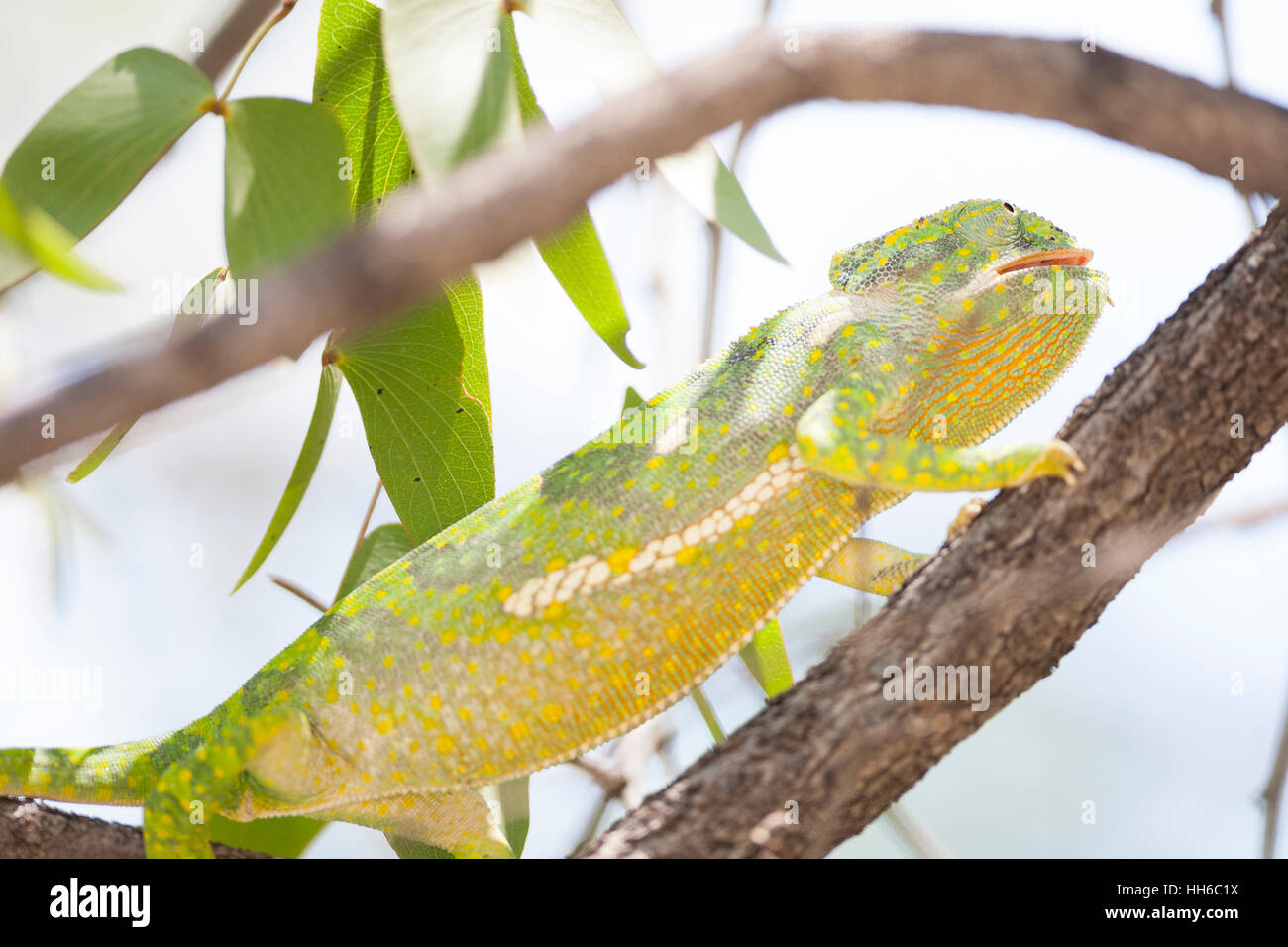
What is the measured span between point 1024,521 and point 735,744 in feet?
1.47

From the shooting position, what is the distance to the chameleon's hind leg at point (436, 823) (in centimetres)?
177

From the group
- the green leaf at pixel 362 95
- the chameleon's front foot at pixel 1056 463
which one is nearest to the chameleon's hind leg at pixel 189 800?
the green leaf at pixel 362 95

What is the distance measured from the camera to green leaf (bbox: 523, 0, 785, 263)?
112cm

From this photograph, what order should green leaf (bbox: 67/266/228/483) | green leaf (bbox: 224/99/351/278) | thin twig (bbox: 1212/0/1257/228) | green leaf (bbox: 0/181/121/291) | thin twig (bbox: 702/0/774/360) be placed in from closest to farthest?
green leaf (bbox: 0/181/121/291)
green leaf (bbox: 224/99/351/278)
green leaf (bbox: 67/266/228/483)
thin twig (bbox: 1212/0/1257/228)
thin twig (bbox: 702/0/774/360)

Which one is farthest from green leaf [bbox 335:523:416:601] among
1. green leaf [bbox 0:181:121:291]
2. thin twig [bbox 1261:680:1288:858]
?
thin twig [bbox 1261:680:1288:858]

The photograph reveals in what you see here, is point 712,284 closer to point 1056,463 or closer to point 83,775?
point 1056,463

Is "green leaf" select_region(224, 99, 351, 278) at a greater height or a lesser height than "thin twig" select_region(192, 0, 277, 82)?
lesser

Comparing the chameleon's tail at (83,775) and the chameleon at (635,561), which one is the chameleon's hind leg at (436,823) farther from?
the chameleon's tail at (83,775)

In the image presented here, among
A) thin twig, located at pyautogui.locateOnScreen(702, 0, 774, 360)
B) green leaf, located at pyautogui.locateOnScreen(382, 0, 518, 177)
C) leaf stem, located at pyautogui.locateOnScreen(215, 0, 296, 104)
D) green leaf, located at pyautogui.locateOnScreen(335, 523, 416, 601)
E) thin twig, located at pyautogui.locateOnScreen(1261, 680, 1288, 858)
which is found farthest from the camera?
thin twig, located at pyautogui.locateOnScreen(702, 0, 774, 360)

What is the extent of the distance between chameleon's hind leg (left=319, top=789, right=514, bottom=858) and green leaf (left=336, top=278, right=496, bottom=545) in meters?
0.46

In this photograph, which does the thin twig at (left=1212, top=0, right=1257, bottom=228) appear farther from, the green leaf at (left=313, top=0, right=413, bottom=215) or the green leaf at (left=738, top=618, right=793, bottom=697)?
the green leaf at (left=313, top=0, right=413, bottom=215)
